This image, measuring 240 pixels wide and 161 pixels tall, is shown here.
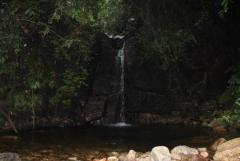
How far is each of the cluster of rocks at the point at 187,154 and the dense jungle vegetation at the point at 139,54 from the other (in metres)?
2.46

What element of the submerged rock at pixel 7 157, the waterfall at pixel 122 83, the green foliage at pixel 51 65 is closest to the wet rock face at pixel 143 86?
the waterfall at pixel 122 83

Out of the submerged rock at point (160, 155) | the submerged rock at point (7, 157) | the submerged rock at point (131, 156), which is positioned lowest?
the submerged rock at point (131, 156)

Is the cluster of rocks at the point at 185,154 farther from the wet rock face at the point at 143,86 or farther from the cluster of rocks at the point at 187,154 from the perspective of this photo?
the wet rock face at the point at 143,86

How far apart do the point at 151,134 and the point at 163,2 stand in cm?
367

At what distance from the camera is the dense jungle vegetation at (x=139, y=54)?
472 inches

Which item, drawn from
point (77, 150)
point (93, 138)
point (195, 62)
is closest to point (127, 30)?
point (195, 62)

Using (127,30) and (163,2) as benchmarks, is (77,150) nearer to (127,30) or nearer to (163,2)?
(163,2)

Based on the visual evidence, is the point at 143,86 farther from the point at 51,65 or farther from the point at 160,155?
the point at 160,155

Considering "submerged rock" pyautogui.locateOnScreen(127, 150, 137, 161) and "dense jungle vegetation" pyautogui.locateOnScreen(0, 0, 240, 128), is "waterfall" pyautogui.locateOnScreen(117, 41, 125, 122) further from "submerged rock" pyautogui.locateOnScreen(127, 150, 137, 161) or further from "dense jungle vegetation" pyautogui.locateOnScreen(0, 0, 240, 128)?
"submerged rock" pyautogui.locateOnScreen(127, 150, 137, 161)

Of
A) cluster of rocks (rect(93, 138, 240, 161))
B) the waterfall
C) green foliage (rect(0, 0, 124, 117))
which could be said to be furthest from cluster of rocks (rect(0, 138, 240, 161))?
the waterfall

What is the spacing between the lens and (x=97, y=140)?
1088 centimetres

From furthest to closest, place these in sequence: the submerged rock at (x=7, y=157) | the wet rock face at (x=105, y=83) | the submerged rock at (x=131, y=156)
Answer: the wet rock face at (x=105, y=83) < the submerged rock at (x=131, y=156) < the submerged rock at (x=7, y=157)

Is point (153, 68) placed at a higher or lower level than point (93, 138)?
higher

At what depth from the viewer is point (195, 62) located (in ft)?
45.3
